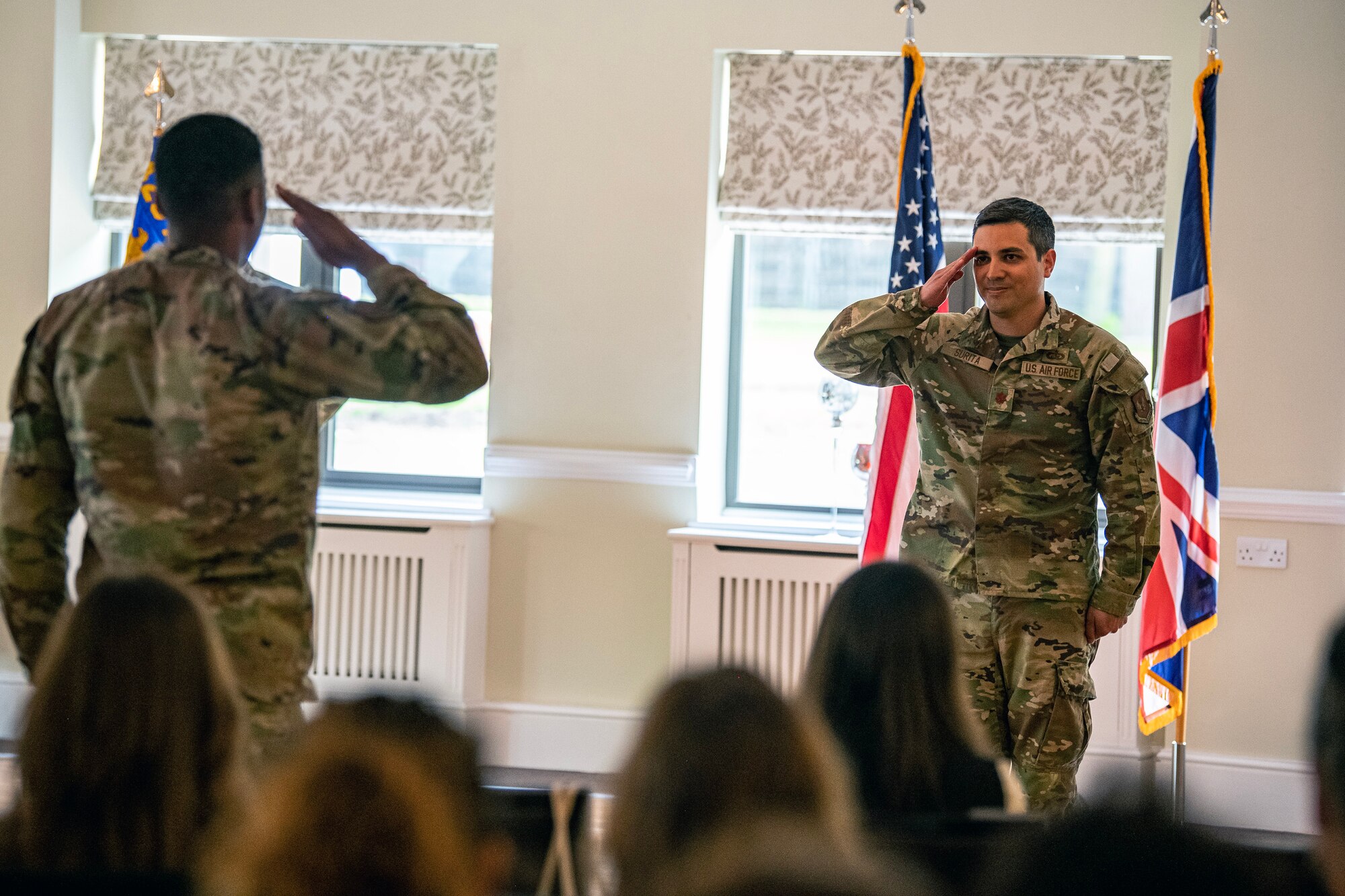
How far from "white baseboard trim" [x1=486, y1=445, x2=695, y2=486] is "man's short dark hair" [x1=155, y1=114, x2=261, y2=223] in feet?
8.57

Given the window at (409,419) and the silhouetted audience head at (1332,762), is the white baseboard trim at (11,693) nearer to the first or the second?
the window at (409,419)

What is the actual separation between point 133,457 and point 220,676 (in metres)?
0.58

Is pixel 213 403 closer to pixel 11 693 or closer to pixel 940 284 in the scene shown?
pixel 940 284

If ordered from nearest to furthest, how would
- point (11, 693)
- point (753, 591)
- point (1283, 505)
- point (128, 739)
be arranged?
1. point (128, 739)
2. point (1283, 505)
3. point (753, 591)
4. point (11, 693)

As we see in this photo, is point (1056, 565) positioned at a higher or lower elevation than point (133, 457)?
lower

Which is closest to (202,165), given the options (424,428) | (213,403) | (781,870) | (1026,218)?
(213,403)

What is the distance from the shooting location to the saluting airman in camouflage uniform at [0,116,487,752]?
180 cm

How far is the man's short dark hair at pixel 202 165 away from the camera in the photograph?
1839 millimetres

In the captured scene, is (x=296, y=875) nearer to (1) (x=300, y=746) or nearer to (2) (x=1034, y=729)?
(1) (x=300, y=746)

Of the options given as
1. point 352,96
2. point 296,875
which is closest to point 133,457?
point 296,875

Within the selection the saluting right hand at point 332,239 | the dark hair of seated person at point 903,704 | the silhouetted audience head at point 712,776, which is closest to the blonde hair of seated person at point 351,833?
the silhouetted audience head at point 712,776

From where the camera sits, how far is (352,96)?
460 centimetres

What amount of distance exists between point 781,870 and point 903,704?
3.45 ft

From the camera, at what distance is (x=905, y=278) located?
144 inches
